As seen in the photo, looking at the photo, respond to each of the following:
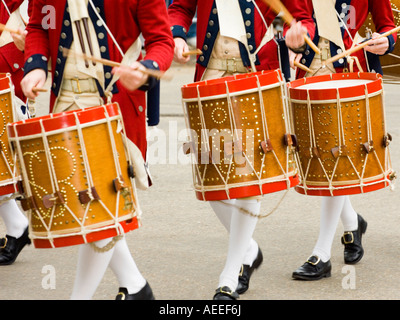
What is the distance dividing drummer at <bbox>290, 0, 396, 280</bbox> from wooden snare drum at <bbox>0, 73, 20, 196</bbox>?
1427 millimetres

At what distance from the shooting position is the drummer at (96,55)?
11.9ft

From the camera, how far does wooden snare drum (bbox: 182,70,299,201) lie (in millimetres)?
3744

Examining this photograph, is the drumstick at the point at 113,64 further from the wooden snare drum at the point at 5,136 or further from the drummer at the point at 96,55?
the wooden snare drum at the point at 5,136

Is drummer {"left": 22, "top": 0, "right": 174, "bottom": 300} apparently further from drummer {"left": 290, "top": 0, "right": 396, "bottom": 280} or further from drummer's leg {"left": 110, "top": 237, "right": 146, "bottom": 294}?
drummer {"left": 290, "top": 0, "right": 396, "bottom": 280}

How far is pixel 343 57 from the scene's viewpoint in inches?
180

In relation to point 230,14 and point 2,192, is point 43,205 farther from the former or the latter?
point 230,14

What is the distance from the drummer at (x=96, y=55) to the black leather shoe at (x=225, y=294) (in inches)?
20.7

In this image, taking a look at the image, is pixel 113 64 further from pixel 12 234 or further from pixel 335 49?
pixel 12 234

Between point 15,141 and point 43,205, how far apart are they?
10.3 inches

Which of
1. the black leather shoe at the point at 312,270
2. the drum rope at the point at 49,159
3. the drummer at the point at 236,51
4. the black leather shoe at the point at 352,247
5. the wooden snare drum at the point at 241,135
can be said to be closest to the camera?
the drum rope at the point at 49,159

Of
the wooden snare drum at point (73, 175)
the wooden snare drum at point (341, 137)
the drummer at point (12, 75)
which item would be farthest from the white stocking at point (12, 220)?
the wooden snare drum at point (341, 137)

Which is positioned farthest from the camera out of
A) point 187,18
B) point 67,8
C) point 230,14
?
point 187,18

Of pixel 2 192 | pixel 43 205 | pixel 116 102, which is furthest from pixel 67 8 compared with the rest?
pixel 2 192

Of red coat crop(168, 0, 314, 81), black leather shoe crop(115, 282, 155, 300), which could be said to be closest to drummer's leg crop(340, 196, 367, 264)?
red coat crop(168, 0, 314, 81)
